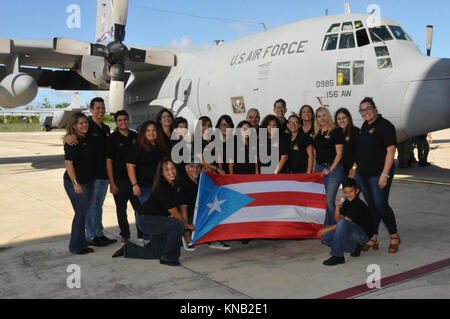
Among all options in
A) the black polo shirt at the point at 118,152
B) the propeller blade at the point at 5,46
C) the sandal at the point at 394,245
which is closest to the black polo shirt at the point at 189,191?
the black polo shirt at the point at 118,152

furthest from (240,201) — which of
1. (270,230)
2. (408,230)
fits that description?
(408,230)

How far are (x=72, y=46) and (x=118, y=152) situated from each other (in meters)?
11.1

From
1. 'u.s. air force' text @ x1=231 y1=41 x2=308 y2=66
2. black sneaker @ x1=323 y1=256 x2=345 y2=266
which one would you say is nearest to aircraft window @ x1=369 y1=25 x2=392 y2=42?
'u.s. air force' text @ x1=231 y1=41 x2=308 y2=66

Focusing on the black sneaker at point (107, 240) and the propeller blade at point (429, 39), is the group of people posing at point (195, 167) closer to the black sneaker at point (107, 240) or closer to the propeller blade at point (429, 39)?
the black sneaker at point (107, 240)

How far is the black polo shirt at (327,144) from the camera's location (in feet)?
19.8

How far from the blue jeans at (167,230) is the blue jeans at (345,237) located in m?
1.95

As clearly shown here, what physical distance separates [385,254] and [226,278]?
2.29 m

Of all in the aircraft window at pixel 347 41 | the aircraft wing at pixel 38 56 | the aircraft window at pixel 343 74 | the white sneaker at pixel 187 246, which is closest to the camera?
the white sneaker at pixel 187 246

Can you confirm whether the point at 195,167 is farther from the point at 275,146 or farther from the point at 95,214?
the point at 95,214

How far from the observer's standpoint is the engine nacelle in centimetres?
1441

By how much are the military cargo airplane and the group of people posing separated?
164 inches

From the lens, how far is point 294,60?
36.6 feet

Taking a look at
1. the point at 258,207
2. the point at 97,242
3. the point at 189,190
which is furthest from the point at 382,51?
the point at 97,242

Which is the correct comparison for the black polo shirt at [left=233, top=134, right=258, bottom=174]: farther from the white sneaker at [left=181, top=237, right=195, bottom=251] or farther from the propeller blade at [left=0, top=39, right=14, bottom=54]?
the propeller blade at [left=0, top=39, right=14, bottom=54]
